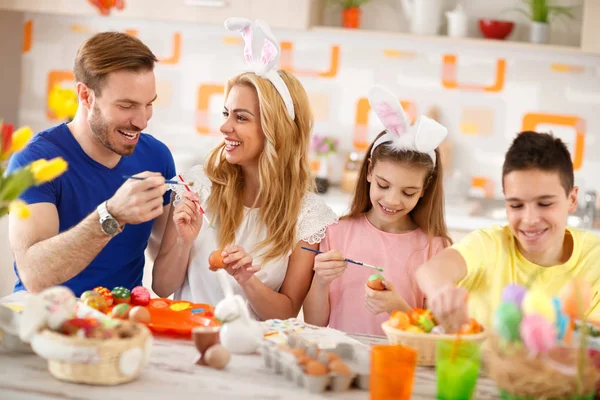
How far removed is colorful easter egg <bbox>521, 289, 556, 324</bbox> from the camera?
1.33m

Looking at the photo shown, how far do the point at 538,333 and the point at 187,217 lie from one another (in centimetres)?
122

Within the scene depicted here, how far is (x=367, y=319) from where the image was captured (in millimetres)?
2365

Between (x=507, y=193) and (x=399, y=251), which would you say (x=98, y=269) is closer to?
(x=399, y=251)

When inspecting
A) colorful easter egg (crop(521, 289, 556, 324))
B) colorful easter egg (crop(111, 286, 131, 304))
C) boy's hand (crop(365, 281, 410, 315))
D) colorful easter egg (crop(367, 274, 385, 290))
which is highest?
colorful easter egg (crop(521, 289, 556, 324))

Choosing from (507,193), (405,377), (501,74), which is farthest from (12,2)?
(405,377)

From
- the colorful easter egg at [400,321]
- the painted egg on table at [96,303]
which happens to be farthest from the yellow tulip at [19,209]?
the colorful easter egg at [400,321]

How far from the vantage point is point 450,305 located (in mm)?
1562

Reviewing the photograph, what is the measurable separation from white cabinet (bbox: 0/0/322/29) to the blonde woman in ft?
4.71

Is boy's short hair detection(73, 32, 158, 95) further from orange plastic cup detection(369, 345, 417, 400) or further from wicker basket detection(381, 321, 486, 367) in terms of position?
orange plastic cup detection(369, 345, 417, 400)

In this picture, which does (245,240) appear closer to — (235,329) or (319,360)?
(235,329)

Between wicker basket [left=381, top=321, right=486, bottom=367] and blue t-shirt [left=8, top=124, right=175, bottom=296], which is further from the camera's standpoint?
blue t-shirt [left=8, top=124, right=175, bottom=296]

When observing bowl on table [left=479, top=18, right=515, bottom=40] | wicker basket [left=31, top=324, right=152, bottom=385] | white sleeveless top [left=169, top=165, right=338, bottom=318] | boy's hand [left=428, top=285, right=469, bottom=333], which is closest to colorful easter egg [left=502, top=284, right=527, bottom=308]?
boy's hand [left=428, top=285, right=469, bottom=333]

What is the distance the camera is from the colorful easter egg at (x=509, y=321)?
4.46ft

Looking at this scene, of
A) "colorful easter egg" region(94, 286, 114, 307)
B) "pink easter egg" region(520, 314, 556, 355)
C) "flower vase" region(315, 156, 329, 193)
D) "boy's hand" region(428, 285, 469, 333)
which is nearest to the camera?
"pink easter egg" region(520, 314, 556, 355)
